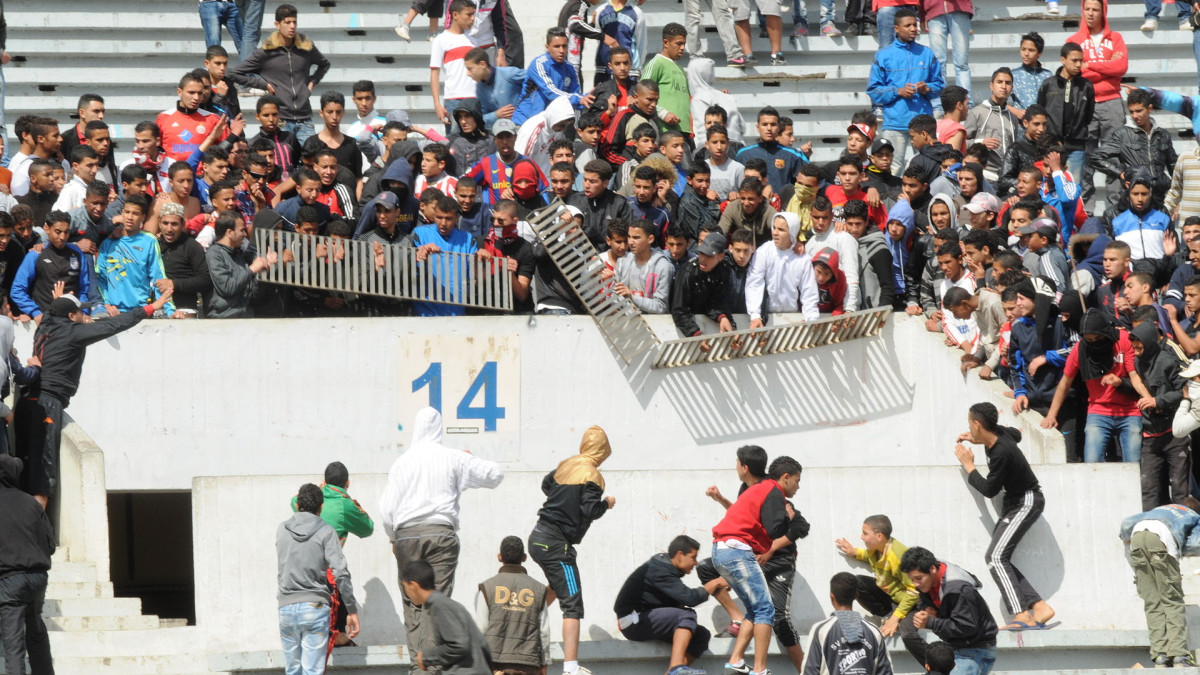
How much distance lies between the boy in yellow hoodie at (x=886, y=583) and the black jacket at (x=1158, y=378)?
2.14 metres

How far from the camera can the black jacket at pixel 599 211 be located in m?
13.7

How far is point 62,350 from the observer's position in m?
11.9

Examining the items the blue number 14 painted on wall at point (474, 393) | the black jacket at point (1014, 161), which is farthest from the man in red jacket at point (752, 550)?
the black jacket at point (1014, 161)

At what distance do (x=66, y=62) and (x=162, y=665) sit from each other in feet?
31.0

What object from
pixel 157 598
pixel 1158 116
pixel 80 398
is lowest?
pixel 157 598

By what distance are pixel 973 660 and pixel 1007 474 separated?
54.7 inches

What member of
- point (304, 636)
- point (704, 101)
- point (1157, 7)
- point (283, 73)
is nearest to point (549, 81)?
point (704, 101)

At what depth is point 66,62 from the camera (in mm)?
18562

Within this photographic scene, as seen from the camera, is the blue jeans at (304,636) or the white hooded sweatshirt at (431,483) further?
the white hooded sweatshirt at (431,483)

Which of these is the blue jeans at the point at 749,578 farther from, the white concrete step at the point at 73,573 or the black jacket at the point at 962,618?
the white concrete step at the point at 73,573

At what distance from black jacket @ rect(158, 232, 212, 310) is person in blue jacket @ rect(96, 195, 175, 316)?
0.10 metres

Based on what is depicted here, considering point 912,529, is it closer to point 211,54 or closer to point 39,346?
point 39,346

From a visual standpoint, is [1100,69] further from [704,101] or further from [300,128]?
[300,128]

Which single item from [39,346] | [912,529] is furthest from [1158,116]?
[39,346]
